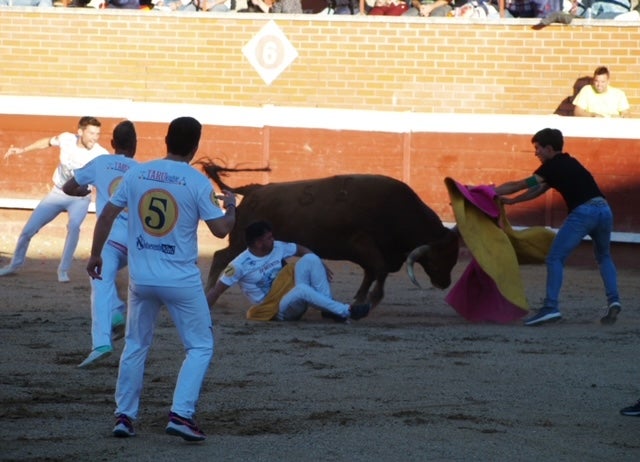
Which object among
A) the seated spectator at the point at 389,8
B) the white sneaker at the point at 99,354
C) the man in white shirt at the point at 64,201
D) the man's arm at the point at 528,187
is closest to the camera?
the white sneaker at the point at 99,354

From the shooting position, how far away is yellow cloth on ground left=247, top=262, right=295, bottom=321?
823 cm

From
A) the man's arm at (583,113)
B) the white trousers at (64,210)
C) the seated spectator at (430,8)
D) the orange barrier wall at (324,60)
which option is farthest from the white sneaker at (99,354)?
the seated spectator at (430,8)

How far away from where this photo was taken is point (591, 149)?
1256 centimetres

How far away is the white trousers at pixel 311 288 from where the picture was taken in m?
8.03

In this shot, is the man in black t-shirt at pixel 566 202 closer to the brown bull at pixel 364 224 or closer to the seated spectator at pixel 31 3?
the brown bull at pixel 364 224

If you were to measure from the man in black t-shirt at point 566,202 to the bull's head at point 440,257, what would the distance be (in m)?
0.84

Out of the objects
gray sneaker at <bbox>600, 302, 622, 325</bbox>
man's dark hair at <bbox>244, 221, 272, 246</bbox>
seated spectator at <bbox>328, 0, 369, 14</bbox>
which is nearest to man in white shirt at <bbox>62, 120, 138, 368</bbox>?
man's dark hair at <bbox>244, 221, 272, 246</bbox>

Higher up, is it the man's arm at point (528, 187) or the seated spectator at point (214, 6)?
the seated spectator at point (214, 6)

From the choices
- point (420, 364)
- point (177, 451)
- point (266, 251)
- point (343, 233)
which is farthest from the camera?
point (343, 233)

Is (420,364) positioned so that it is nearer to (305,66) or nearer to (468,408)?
(468,408)

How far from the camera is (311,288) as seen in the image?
8055 millimetres

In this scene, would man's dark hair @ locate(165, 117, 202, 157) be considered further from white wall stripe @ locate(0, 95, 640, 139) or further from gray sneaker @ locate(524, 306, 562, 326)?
white wall stripe @ locate(0, 95, 640, 139)

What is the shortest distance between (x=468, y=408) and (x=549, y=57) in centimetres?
834

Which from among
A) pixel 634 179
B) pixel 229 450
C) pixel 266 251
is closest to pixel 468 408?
pixel 229 450
